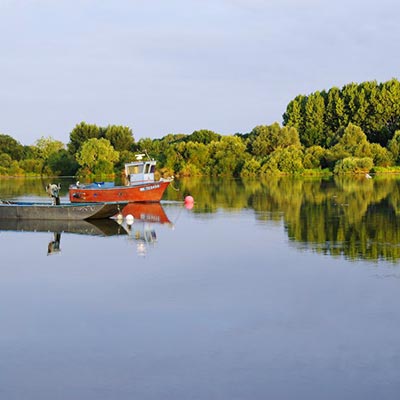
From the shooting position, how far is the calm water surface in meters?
9.55

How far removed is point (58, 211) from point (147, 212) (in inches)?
264

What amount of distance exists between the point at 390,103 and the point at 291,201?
7090 centimetres

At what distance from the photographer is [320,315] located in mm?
13016

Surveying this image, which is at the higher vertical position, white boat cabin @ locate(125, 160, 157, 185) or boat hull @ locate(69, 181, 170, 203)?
white boat cabin @ locate(125, 160, 157, 185)

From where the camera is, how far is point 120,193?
1624 inches

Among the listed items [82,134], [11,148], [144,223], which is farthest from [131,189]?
[11,148]

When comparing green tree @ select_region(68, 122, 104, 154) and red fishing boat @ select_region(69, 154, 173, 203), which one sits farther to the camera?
green tree @ select_region(68, 122, 104, 154)

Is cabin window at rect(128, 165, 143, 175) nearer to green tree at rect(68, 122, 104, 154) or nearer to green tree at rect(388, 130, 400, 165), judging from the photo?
green tree at rect(388, 130, 400, 165)

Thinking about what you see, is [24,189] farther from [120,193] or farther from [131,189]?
[131,189]

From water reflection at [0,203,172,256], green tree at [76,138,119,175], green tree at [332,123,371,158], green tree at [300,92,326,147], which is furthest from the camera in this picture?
green tree at [300,92,326,147]

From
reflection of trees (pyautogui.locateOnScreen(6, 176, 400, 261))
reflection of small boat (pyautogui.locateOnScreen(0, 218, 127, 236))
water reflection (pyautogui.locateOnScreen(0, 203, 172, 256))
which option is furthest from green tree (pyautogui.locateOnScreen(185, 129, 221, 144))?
reflection of small boat (pyautogui.locateOnScreen(0, 218, 127, 236))

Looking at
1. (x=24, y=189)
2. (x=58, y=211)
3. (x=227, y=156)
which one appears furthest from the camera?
(x=227, y=156)

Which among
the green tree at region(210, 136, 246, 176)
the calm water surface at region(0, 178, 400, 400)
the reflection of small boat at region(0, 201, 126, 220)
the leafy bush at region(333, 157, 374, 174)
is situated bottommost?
the calm water surface at region(0, 178, 400, 400)

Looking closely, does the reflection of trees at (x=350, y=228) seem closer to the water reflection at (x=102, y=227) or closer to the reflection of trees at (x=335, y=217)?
the reflection of trees at (x=335, y=217)
